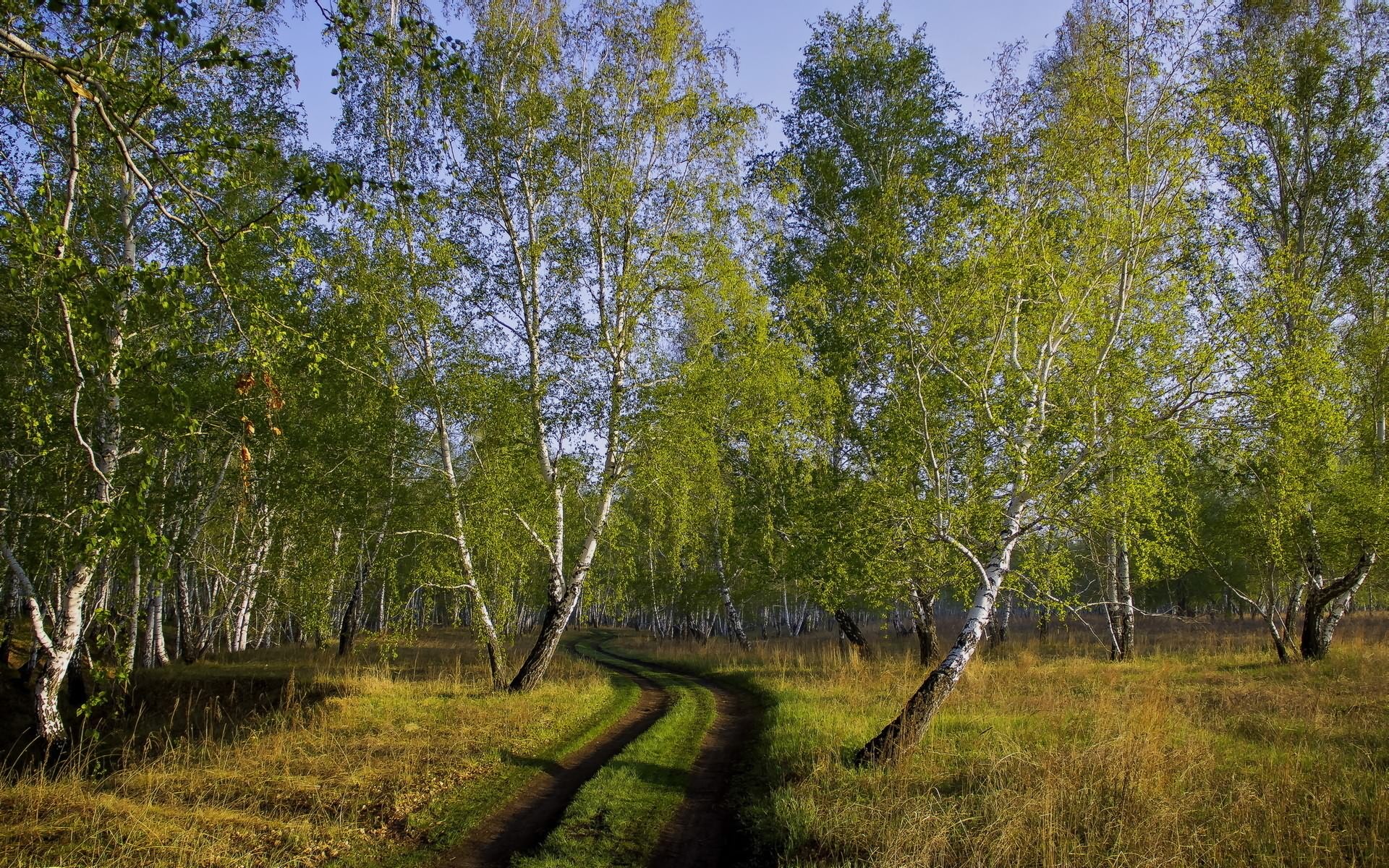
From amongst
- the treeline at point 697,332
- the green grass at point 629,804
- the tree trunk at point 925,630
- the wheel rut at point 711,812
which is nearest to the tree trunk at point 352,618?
the treeline at point 697,332

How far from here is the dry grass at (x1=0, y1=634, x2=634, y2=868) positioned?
7.00 meters

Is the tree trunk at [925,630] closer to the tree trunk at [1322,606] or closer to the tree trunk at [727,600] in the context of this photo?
the tree trunk at [727,600]

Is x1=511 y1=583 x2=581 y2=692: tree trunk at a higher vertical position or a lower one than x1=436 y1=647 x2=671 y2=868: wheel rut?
higher

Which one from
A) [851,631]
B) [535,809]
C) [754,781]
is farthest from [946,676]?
[851,631]

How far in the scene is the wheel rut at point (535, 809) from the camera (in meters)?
7.32

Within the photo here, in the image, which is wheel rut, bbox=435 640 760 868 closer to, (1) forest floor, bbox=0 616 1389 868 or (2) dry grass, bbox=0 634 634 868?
(1) forest floor, bbox=0 616 1389 868

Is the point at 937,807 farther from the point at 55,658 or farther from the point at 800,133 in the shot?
the point at 800,133

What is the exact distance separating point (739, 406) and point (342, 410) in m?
9.36

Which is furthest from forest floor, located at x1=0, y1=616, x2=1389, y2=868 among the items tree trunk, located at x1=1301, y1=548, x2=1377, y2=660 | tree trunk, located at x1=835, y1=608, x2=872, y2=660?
tree trunk, located at x1=835, y1=608, x2=872, y2=660

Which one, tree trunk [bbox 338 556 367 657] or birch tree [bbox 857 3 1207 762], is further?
tree trunk [bbox 338 556 367 657]

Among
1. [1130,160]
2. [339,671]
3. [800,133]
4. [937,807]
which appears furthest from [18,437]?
[800,133]

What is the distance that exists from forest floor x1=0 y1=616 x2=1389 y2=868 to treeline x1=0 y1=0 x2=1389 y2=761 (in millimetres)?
1691

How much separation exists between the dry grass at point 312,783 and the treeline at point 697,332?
174cm

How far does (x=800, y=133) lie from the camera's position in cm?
2150
